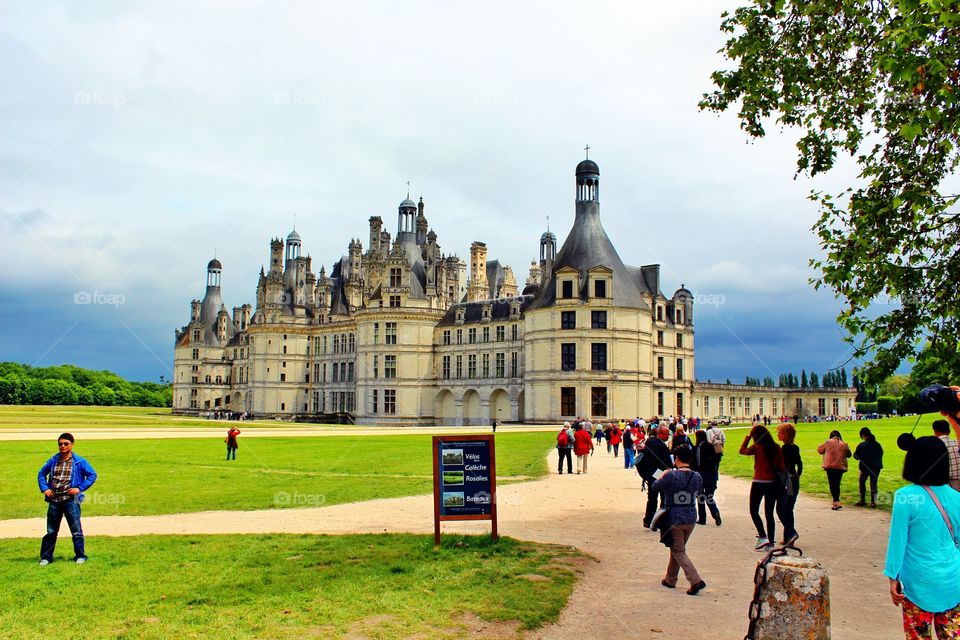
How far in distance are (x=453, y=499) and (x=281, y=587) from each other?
12.8 feet

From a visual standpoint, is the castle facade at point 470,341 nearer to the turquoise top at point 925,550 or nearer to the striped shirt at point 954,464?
the striped shirt at point 954,464

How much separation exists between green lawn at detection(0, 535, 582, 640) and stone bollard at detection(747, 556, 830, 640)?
290cm

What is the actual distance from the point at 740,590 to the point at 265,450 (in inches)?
1082

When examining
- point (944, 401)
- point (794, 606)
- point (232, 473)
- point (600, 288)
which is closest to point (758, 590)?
point (794, 606)

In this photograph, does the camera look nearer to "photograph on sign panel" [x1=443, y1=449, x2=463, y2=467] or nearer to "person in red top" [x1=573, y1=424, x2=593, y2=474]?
"photograph on sign panel" [x1=443, y1=449, x2=463, y2=467]

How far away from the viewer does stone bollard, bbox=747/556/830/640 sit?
671 centimetres

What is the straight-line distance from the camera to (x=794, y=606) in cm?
676

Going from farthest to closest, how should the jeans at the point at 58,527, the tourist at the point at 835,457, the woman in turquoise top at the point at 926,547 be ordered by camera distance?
the tourist at the point at 835,457
the jeans at the point at 58,527
the woman in turquoise top at the point at 926,547

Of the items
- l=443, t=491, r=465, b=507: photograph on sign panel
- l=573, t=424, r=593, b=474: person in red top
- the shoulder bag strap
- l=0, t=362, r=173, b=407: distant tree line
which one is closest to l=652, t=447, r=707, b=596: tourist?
l=443, t=491, r=465, b=507: photograph on sign panel

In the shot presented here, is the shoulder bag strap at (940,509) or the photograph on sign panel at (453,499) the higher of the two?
the shoulder bag strap at (940,509)

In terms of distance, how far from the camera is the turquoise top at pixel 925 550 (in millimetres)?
6125

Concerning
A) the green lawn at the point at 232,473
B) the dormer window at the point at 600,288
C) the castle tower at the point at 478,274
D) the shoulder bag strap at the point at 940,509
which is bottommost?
the green lawn at the point at 232,473

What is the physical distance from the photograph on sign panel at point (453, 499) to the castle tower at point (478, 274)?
76905 mm

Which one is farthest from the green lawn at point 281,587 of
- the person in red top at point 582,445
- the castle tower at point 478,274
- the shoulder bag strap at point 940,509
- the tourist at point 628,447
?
the castle tower at point 478,274
